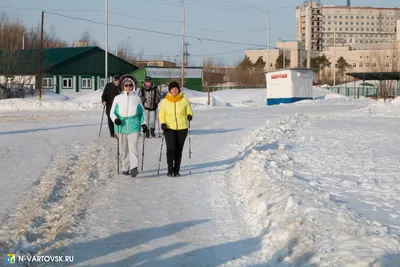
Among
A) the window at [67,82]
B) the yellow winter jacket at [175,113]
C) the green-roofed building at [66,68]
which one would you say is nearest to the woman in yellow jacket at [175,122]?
the yellow winter jacket at [175,113]

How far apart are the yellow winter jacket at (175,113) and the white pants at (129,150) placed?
629 mm

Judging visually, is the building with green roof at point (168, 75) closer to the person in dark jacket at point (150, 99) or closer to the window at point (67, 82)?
the window at point (67, 82)

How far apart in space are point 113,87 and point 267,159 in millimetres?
6579

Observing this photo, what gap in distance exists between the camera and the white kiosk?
49000 mm

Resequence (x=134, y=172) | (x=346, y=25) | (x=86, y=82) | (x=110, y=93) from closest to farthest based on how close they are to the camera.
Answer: (x=134, y=172)
(x=110, y=93)
(x=86, y=82)
(x=346, y=25)

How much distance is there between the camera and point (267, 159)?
12.3m

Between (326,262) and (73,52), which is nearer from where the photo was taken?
(326,262)

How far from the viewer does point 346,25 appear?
17512 centimetres

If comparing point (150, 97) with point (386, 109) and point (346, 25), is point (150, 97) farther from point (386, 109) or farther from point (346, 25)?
point (346, 25)

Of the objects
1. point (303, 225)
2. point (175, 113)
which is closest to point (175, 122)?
point (175, 113)

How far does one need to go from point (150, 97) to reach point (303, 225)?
1134cm

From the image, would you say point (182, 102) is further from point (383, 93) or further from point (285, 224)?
point (383, 93)

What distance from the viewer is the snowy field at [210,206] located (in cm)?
605

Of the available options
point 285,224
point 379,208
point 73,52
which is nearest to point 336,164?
point 379,208
